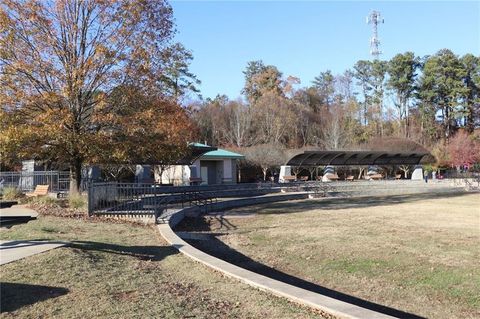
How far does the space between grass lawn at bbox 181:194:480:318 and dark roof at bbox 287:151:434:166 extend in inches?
1229

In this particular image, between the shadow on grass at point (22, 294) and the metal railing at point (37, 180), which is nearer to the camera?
the shadow on grass at point (22, 294)

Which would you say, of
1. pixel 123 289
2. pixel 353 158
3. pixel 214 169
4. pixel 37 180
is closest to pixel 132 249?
pixel 123 289

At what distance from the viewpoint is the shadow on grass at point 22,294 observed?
5891 mm

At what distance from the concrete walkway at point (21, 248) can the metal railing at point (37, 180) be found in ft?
50.5

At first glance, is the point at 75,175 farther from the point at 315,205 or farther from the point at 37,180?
the point at 315,205

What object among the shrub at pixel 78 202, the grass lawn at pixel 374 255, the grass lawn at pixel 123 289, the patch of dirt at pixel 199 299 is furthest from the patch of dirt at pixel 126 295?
the shrub at pixel 78 202

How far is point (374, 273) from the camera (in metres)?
9.52

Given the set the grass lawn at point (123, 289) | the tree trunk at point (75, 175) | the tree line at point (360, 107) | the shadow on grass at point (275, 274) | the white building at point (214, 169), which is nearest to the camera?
the grass lawn at point (123, 289)

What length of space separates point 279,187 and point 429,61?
5949cm

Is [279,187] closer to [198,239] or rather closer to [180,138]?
[180,138]

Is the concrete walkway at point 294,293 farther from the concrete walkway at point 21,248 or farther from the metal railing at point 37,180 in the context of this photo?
the metal railing at point 37,180

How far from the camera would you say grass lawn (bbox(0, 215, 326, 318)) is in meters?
5.68

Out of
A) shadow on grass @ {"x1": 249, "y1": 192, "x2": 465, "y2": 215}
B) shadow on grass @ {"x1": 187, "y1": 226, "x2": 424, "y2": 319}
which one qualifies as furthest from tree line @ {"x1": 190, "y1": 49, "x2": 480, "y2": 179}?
shadow on grass @ {"x1": 187, "y1": 226, "x2": 424, "y2": 319}

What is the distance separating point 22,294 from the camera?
6.26 m
